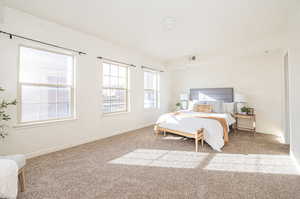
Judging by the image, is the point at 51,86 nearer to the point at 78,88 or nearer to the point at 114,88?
the point at 78,88

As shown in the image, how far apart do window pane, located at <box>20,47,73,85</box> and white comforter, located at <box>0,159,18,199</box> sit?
1857 mm

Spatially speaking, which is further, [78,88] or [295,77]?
[78,88]

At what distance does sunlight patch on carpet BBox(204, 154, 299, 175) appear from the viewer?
84.2 inches

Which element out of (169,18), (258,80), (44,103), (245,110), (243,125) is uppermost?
(169,18)

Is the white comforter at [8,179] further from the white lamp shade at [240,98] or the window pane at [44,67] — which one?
the white lamp shade at [240,98]

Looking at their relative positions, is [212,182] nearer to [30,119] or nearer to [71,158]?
[71,158]

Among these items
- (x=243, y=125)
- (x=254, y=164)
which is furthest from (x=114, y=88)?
(x=243, y=125)

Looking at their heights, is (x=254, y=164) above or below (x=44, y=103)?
below

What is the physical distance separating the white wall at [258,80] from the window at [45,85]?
4503 mm

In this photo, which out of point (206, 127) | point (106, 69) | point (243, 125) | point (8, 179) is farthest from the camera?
point (243, 125)

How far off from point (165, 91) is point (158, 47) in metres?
2.18

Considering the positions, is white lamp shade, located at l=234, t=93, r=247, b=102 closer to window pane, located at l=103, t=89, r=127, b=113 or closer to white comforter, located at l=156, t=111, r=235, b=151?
white comforter, located at l=156, t=111, r=235, b=151

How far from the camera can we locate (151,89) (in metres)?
5.53

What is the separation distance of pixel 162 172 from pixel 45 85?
2.82 metres
